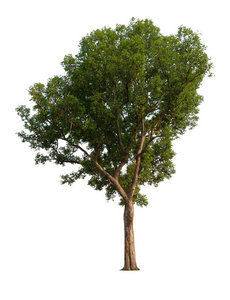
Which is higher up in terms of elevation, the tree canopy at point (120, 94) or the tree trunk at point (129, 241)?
the tree canopy at point (120, 94)

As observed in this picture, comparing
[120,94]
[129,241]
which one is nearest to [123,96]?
[120,94]

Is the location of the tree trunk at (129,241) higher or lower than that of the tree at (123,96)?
lower

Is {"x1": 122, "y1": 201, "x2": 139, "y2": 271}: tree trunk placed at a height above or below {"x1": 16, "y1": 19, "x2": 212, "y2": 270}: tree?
below

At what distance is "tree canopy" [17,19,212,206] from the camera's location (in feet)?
74.0

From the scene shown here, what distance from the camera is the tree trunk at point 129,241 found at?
75.7 ft

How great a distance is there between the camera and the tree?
888 inches

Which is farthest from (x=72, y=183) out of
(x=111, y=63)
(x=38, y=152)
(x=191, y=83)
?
(x=191, y=83)

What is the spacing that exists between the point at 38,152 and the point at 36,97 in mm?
4798

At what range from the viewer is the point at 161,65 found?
75.8 ft

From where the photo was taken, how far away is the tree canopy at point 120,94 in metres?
22.6

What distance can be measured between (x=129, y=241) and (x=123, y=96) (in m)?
10.3

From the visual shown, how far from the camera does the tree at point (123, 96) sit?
22.6 meters

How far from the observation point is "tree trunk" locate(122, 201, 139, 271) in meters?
23.1

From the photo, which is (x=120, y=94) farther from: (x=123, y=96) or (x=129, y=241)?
(x=129, y=241)
